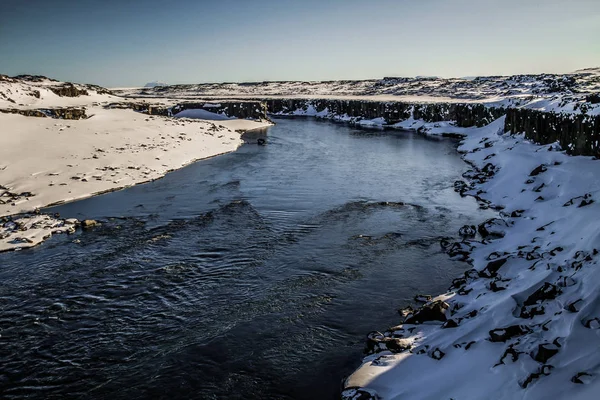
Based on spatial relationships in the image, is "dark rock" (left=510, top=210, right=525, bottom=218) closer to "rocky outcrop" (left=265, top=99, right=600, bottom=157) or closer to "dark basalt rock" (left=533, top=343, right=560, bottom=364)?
"rocky outcrop" (left=265, top=99, right=600, bottom=157)

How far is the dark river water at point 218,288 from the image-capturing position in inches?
307

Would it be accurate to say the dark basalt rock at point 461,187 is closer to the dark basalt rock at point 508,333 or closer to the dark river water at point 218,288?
the dark river water at point 218,288

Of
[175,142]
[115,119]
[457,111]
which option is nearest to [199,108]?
[115,119]

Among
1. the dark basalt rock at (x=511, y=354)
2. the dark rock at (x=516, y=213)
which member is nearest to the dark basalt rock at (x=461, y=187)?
the dark rock at (x=516, y=213)

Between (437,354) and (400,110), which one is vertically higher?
(400,110)

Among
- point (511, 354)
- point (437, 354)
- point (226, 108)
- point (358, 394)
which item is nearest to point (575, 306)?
point (511, 354)

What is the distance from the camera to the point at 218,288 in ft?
→ 35.8

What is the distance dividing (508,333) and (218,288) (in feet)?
21.7

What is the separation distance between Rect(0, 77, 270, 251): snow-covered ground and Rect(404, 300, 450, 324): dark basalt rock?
37.4 ft

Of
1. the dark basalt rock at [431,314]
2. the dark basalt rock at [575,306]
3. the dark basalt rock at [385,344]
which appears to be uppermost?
the dark basalt rock at [575,306]

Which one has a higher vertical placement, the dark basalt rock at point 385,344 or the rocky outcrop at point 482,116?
the rocky outcrop at point 482,116

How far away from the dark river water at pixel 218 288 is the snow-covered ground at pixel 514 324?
87cm

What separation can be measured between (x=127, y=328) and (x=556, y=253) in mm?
9304

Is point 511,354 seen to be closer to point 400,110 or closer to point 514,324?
point 514,324
